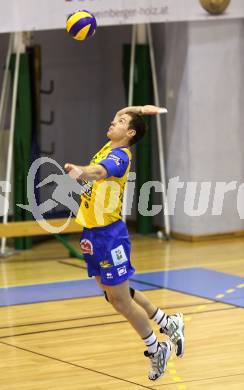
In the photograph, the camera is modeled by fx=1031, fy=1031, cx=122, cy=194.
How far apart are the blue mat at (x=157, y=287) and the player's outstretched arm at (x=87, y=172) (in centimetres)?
376

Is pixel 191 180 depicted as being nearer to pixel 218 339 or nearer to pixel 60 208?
pixel 60 208

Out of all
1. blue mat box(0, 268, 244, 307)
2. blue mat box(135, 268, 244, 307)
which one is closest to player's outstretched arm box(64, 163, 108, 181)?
blue mat box(0, 268, 244, 307)

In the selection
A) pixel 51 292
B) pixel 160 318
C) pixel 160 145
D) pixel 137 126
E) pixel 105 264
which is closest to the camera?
pixel 105 264

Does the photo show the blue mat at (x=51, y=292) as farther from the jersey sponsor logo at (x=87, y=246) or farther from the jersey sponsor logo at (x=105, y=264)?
the jersey sponsor logo at (x=105, y=264)

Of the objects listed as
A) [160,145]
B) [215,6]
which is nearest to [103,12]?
[215,6]

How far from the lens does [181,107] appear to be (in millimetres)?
14617

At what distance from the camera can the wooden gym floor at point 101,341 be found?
27.0 ft

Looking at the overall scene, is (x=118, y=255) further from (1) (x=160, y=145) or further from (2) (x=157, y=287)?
(1) (x=160, y=145)

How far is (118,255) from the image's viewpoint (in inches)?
316

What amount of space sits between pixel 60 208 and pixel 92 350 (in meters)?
6.64

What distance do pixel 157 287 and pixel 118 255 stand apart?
155 inches

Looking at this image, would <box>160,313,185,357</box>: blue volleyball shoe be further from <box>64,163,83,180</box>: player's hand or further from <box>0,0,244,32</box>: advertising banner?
<box>0,0,244,32</box>: advertising banner

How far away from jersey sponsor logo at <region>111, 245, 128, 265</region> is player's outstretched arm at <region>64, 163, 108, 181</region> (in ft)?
2.20

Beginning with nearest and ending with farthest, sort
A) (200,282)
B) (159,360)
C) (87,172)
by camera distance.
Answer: (87,172), (159,360), (200,282)
